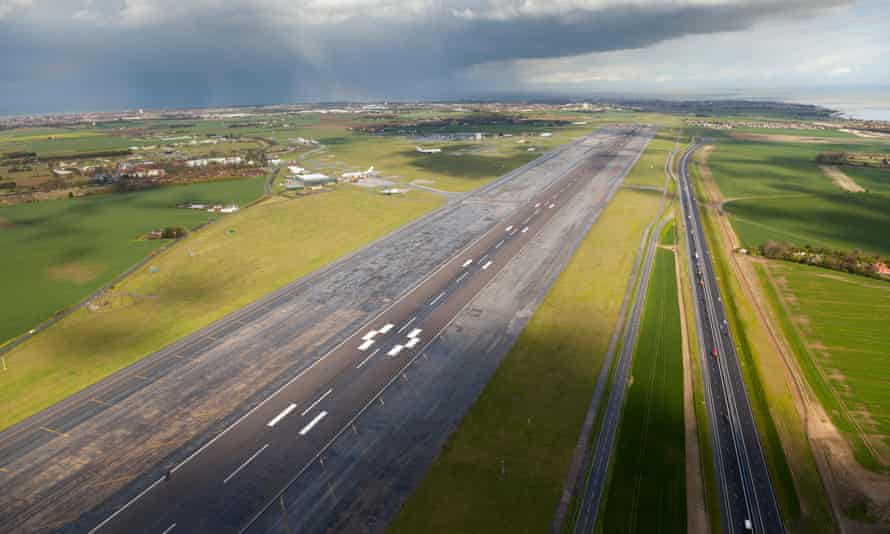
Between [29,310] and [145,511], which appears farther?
[29,310]

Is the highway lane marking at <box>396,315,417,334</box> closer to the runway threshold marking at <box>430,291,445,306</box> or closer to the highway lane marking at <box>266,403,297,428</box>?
the runway threshold marking at <box>430,291,445,306</box>

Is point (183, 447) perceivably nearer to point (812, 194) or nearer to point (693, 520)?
point (693, 520)

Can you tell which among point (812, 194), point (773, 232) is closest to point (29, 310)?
point (773, 232)

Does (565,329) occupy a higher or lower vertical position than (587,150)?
lower

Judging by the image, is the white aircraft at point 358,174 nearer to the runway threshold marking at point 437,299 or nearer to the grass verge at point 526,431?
the runway threshold marking at point 437,299

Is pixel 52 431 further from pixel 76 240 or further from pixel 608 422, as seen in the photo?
pixel 76 240

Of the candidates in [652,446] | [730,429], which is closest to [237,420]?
[652,446]
